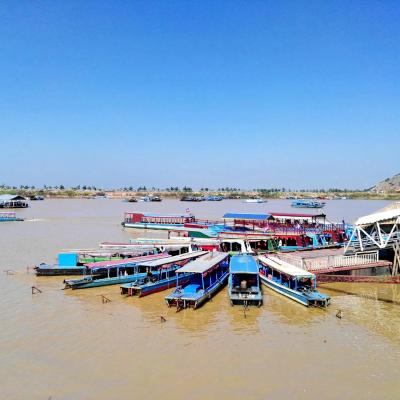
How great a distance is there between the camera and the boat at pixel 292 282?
1791 cm

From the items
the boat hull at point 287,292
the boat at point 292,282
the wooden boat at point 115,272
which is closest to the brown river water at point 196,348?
the boat hull at point 287,292

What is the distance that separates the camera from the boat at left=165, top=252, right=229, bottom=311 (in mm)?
17531

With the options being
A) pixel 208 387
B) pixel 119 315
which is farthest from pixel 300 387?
pixel 119 315

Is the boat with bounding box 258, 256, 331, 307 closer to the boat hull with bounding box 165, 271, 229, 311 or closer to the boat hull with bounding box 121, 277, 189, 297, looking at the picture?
the boat hull with bounding box 165, 271, 229, 311

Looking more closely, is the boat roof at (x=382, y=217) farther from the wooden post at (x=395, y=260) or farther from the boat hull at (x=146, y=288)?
the boat hull at (x=146, y=288)

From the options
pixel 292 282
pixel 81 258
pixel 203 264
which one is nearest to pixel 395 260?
pixel 292 282

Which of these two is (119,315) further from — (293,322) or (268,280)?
(268,280)

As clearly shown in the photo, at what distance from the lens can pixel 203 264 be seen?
21109 mm

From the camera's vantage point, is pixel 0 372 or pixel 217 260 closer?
pixel 0 372

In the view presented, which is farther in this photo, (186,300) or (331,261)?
(331,261)

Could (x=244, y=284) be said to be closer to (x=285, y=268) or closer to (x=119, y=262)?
(x=285, y=268)

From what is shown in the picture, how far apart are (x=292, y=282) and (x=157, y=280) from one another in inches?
273

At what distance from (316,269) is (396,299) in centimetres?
442

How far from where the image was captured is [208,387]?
11.1 metres
